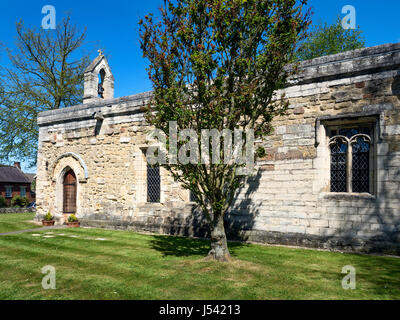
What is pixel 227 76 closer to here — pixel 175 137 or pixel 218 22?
pixel 218 22

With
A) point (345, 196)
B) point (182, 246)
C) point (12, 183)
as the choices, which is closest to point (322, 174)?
point (345, 196)

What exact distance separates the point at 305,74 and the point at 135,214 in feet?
26.2

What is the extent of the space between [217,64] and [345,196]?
484cm

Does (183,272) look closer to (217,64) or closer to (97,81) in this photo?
(217,64)

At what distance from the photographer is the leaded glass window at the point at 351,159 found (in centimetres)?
814

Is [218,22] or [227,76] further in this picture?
[227,76]

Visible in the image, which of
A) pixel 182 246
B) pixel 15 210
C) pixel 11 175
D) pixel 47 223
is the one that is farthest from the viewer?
pixel 11 175

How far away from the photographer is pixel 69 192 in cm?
1454

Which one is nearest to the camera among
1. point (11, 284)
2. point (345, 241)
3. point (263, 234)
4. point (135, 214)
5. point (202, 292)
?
point (202, 292)

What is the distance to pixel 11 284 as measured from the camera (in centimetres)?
561

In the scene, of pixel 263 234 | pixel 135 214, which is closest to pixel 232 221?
pixel 263 234

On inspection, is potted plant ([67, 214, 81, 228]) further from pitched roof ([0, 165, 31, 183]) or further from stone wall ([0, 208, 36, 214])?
pitched roof ([0, 165, 31, 183])

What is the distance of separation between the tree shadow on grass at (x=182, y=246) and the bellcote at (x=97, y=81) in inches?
331

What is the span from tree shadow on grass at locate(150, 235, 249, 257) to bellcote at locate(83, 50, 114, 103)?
8.42 m
